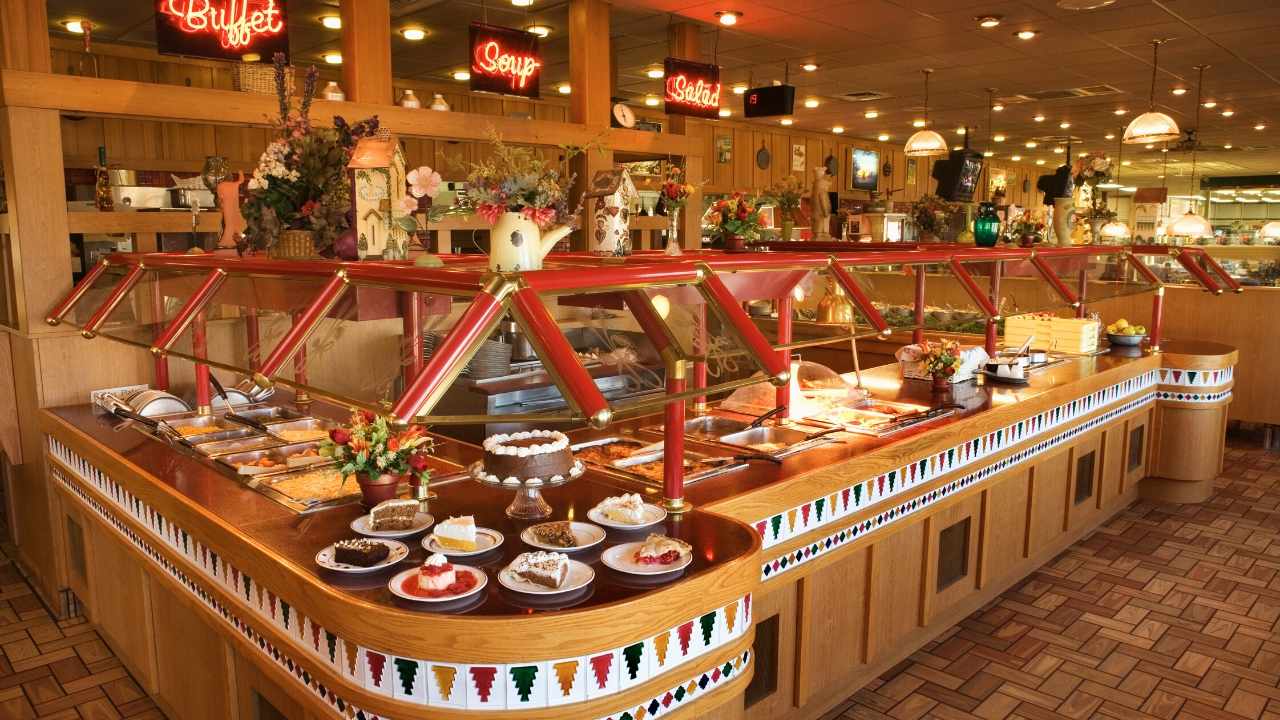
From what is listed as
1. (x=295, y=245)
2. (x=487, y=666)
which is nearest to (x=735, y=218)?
(x=295, y=245)

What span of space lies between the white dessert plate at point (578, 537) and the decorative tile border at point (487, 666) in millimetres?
365

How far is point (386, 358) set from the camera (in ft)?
8.05

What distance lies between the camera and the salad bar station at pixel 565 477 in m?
2.13

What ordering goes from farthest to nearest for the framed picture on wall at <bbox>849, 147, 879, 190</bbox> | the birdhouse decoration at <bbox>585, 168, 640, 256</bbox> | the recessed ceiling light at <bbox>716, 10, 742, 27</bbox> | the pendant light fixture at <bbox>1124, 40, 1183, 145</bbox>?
the framed picture on wall at <bbox>849, 147, 879, 190</bbox> → the pendant light fixture at <bbox>1124, 40, 1183, 145</bbox> → the recessed ceiling light at <bbox>716, 10, 742, 27</bbox> → the birdhouse decoration at <bbox>585, 168, 640, 256</bbox>

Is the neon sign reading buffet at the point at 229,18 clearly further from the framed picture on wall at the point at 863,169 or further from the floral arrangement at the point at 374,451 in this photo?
the framed picture on wall at the point at 863,169

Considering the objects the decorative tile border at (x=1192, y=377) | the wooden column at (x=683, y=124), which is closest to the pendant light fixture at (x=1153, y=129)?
the decorative tile border at (x=1192, y=377)

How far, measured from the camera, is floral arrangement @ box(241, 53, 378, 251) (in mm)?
3225

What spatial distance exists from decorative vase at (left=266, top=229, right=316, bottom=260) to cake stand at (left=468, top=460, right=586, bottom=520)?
3.83 ft

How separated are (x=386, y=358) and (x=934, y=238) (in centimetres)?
484

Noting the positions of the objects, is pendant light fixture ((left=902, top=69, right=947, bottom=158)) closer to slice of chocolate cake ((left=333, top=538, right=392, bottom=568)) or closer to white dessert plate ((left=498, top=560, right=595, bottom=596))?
white dessert plate ((left=498, top=560, right=595, bottom=596))

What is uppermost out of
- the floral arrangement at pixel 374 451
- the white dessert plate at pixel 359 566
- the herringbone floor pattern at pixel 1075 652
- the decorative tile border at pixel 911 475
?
the floral arrangement at pixel 374 451

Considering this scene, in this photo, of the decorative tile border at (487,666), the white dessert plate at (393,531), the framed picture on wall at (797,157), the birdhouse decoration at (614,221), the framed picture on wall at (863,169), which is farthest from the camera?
the framed picture on wall at (863,169)

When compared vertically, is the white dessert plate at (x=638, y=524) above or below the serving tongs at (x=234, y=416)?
below

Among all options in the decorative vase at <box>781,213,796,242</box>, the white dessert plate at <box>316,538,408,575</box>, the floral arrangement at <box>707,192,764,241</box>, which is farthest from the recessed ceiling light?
the white dessert plate at <box>316,538,408,575</box>
